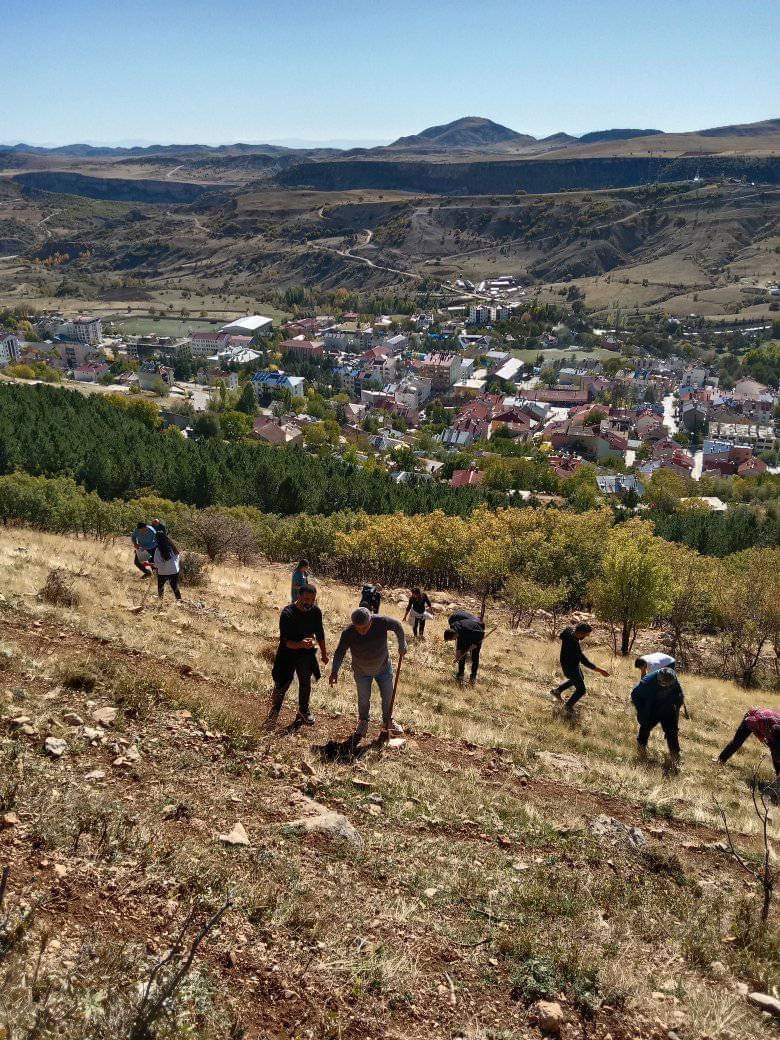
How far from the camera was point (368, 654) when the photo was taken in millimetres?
7562

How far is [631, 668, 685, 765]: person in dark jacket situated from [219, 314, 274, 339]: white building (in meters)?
127

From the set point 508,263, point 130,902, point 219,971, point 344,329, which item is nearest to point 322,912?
point 219,971

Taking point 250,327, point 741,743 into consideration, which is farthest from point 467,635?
point 250,327

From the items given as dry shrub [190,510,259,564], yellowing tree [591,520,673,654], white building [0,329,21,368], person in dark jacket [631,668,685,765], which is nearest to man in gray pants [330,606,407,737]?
person in dark jacket [631,668,685,765]

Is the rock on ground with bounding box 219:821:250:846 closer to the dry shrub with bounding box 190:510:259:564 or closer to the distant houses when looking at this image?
the dry shrub with bounding box 190:510:259:564

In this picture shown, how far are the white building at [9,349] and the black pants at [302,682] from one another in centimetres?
11212

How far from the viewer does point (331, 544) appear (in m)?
31.7

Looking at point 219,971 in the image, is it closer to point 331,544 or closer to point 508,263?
point 331,544

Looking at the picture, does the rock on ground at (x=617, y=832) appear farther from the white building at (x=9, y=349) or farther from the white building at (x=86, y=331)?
the white building at (x=86, y=331)

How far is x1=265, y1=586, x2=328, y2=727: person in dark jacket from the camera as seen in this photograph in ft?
25.6

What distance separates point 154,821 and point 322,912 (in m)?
1.55

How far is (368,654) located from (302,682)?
0.90 m

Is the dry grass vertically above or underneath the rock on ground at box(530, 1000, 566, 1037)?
underneath

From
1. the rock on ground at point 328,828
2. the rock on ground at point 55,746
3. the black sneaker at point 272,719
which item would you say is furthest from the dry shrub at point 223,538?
the rock on ground at point 328,828
